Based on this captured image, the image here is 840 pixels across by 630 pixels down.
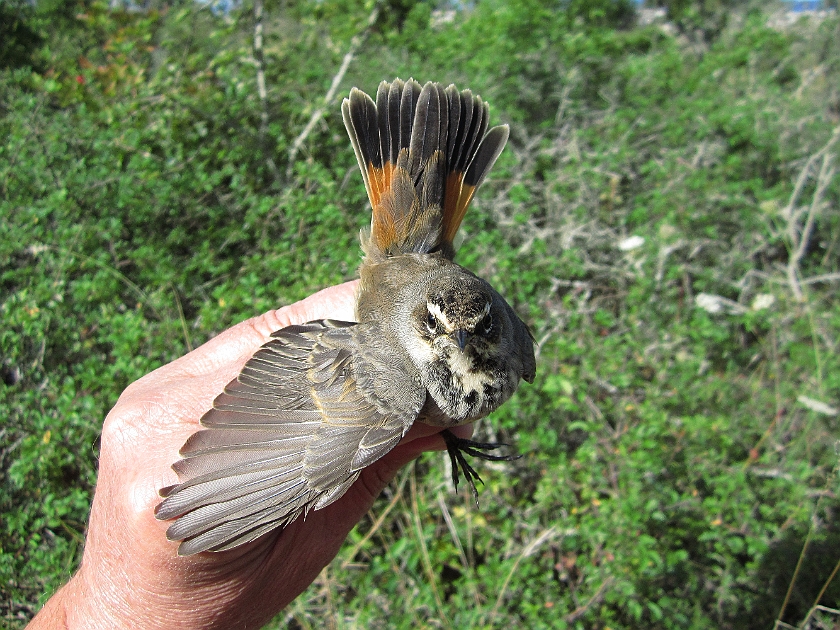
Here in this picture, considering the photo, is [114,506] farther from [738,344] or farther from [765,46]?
[765,46]

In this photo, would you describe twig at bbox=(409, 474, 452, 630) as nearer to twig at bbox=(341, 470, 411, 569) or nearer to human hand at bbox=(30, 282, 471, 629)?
twig at bbox=(341, 470, 411, 569)

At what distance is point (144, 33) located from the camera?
4.27 metres

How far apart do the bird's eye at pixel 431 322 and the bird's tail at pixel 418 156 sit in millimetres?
640

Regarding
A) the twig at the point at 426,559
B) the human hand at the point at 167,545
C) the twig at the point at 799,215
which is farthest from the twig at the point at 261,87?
the twig at the point at 799,215

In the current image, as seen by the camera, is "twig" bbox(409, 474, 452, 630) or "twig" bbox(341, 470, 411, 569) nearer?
"twig" bbox(409, 474, 452, 630)

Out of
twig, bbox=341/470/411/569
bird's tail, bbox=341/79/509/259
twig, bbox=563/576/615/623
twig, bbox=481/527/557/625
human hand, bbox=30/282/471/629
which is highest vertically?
bird's tail, bbox=341/79/509/259

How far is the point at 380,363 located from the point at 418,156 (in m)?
1.14

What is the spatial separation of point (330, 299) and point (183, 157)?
80.9 inches

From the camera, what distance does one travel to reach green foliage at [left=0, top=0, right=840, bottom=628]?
2775 millimetres

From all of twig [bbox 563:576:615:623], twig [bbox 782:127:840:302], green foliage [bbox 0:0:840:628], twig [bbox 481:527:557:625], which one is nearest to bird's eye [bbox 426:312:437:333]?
green foliage [bbox 0:0:840:628]

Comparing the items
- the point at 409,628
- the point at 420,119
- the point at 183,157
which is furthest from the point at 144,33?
the point at 409,628

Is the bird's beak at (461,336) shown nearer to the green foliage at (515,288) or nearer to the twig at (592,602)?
the green foliage at (515,288)

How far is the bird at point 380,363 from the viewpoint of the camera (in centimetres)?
177

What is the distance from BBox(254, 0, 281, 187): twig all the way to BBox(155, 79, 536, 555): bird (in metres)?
1.71
